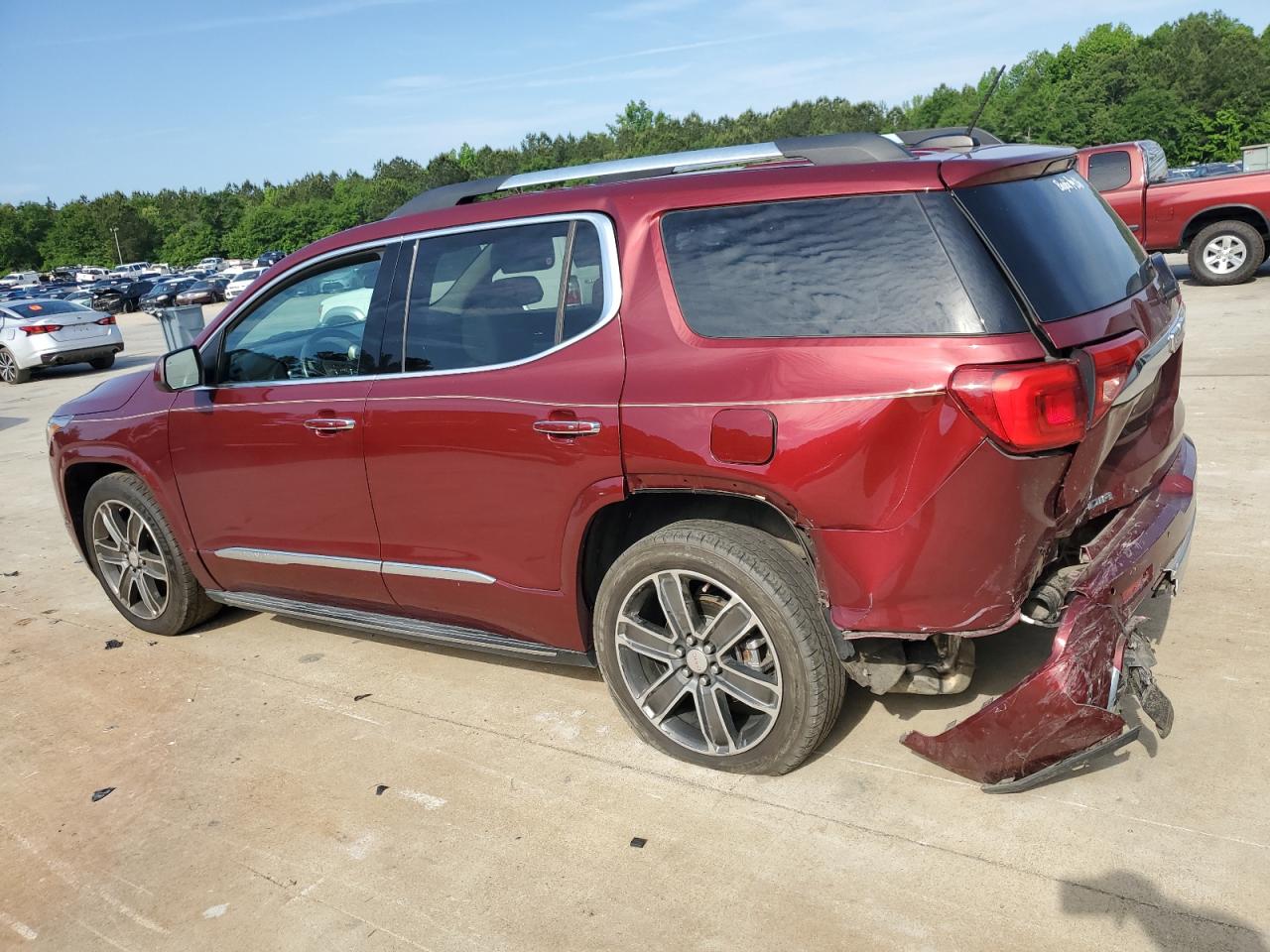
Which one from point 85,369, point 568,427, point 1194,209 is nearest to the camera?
point 568,427

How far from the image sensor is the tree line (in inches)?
2955

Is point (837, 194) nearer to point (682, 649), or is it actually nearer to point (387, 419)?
point (682, 649)

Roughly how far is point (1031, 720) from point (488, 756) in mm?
1814

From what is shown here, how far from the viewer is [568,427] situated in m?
3.46

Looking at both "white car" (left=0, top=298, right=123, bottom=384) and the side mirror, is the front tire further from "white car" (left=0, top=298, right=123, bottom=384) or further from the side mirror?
the side mirror

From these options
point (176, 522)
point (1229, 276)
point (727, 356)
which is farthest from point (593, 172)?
point (1229, 276)

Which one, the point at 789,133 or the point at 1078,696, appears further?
the point at 789,133

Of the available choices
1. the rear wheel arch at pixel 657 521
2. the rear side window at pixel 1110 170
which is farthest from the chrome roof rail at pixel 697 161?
the rear side window at pixel 1110 170

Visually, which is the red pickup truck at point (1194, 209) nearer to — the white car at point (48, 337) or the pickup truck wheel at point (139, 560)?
the pickup truck wheel at point (139, 560)

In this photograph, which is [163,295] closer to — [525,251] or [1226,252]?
[1226,252]

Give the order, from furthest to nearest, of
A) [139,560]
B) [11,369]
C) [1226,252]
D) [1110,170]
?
[11,369] < [1110,170] < [1226,252] < [139,560]

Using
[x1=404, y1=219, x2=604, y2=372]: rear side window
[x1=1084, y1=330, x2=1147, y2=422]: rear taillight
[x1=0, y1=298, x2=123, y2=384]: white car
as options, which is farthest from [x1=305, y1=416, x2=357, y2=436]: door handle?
[x1=0, y1=298, x2=123, y2=384]: white car

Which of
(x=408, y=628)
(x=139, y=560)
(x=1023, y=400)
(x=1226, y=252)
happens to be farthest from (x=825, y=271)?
(x=1226, y=252)

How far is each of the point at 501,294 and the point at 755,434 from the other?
1.18m
